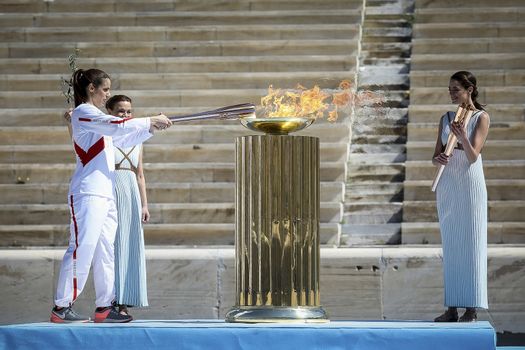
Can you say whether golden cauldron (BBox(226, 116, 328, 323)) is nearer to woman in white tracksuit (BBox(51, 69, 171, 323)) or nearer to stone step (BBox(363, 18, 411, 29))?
woman in white tracksuit (BBox(51, 69, 171, 323))

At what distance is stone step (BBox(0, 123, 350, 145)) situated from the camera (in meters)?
11.7

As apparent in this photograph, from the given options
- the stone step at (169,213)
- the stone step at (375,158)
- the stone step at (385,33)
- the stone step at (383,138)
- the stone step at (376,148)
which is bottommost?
the stone step at (169,213)

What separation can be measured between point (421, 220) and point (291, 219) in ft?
11.7

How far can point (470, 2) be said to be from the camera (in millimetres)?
13844

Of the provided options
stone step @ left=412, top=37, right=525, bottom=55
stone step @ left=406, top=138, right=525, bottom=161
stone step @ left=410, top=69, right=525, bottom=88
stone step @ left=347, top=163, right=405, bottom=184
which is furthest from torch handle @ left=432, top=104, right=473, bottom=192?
stone step @ left=412, top=37, right=525, bottom=55

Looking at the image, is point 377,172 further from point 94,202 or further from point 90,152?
point 94,202

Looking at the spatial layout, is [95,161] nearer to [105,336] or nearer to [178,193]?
[105,336]

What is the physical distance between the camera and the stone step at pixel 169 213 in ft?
35.4

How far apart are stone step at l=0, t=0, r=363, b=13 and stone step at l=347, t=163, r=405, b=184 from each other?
2.95m

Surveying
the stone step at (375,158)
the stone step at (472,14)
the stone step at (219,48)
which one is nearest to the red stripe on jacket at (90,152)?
the stone step at (375,158)

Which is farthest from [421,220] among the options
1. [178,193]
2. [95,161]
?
[95,161]

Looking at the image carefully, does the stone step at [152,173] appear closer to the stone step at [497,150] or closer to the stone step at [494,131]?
the stone step at [497,150]

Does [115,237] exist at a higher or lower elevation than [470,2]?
lower

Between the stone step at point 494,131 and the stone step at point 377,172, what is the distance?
42 centimetres
